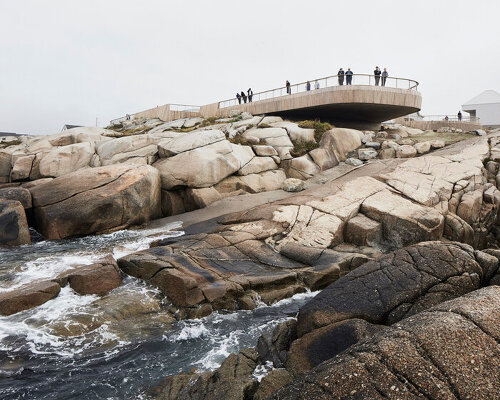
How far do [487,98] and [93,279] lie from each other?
70863 millimetres

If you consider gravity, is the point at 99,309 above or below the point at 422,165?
below

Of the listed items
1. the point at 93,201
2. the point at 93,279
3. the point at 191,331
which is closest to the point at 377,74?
the point at 93,201

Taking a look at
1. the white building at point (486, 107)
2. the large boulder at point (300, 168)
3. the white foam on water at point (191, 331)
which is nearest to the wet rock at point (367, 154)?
the large boulder at point (300, 168)

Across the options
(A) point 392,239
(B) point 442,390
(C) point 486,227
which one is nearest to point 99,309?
(B) point 442,390

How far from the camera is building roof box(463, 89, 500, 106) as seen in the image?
59.5m

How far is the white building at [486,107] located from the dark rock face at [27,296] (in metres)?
65.1

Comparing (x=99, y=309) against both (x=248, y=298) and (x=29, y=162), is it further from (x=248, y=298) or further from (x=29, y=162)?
(x=29, y=162)

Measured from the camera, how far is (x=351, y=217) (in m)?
14.2

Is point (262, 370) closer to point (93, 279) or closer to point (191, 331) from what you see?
point (191, 331)

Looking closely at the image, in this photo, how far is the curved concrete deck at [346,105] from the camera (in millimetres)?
25484

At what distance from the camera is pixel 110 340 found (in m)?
7.78

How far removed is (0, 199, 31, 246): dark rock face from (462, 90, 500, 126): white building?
209 feet

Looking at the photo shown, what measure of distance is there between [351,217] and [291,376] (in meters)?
9.28

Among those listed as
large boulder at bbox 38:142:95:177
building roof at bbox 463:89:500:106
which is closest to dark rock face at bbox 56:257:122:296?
large boulder at bbox 38:142:95:177
